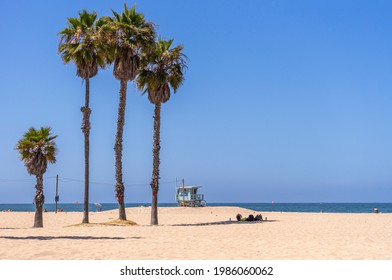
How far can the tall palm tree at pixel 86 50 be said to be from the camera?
33.0 metres

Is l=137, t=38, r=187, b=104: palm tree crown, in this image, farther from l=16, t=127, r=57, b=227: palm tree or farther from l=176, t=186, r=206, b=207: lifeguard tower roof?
l=176, t=186, r=206, b=207: lifeguard tower roof

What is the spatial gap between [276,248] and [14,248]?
30.4ft

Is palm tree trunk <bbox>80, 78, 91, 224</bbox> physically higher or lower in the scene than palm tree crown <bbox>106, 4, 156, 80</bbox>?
lower

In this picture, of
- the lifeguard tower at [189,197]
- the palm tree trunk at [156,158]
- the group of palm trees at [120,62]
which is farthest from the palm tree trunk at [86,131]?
the lifeguard tower at [189,197]

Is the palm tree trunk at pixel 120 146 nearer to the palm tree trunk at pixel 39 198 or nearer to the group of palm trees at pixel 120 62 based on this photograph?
the group of palm trees at pixel 120 62

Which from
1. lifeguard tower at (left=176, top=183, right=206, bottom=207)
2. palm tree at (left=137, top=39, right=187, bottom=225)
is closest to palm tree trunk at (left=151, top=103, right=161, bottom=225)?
palm tree at (left=137, top=39, right=187, bottom=225)

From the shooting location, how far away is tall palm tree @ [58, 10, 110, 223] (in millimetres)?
33031

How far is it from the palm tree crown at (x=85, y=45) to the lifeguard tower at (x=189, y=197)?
5034 centimetres

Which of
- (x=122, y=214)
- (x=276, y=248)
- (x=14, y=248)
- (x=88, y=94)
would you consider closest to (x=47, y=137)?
(x=88, y=94)

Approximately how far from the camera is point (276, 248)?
18234mm

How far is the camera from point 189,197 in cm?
8281

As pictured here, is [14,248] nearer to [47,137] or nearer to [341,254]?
[341,254]

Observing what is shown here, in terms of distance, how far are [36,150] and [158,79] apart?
9.66m
